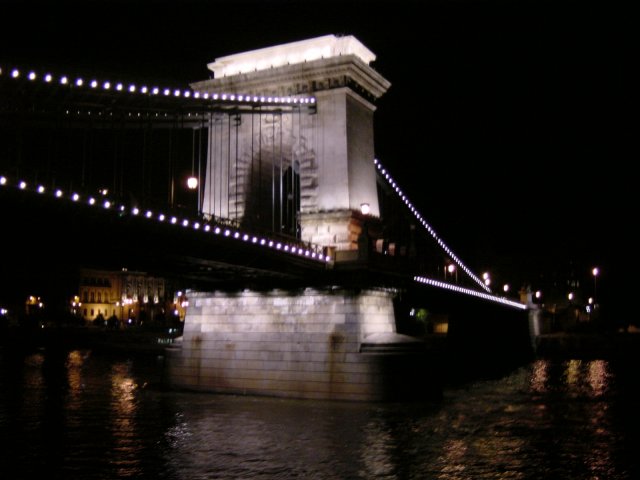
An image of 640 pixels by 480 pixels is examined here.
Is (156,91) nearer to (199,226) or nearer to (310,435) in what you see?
(199,226)

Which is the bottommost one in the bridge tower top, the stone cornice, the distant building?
the distant building

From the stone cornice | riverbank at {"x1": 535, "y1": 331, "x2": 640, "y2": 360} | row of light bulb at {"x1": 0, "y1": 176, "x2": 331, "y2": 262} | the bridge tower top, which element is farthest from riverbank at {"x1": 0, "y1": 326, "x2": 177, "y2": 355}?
row of light bulb at {"x1": 0, "y1": 176, "x2": 331, "y2": 262}

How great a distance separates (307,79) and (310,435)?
617 inches

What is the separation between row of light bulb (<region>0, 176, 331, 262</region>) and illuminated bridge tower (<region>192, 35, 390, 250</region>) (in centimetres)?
370

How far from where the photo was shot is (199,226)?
2041 centimetres

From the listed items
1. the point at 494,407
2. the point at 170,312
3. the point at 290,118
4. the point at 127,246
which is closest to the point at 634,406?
the point at 494,407

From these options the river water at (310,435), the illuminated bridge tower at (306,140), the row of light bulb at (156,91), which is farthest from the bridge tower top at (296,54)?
the river water at (310,435)

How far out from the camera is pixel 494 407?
2792 cm

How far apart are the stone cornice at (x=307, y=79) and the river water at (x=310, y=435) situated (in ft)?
41.2

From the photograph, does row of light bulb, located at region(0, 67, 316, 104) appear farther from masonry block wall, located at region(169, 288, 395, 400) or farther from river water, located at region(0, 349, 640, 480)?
river water, located at region(0, 349, 640, 480)

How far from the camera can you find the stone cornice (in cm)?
3041

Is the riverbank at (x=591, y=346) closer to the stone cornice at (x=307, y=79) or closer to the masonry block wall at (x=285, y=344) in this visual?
the masonry block wall at (x=285, y=344)

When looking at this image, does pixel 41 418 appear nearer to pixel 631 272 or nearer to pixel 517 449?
pixel 517 449

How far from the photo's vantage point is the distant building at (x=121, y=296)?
104375 millimetres
